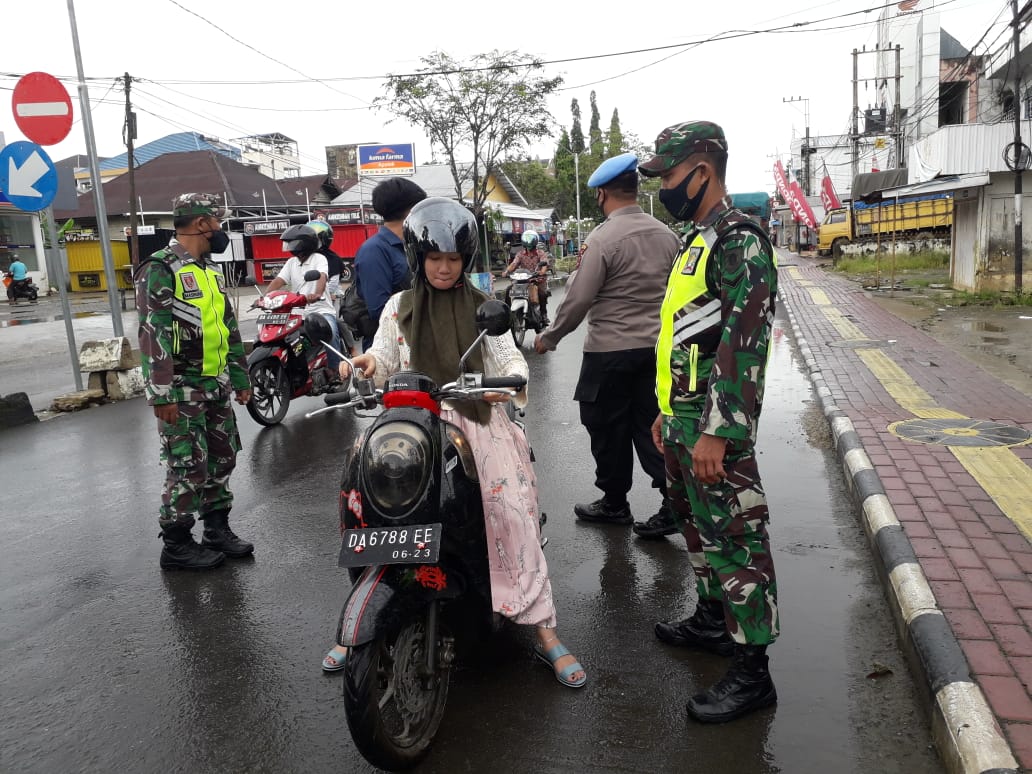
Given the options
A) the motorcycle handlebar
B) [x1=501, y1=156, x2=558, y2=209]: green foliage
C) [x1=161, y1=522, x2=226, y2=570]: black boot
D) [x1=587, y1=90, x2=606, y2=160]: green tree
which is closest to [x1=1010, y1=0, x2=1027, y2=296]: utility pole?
the motorcycle handlebar

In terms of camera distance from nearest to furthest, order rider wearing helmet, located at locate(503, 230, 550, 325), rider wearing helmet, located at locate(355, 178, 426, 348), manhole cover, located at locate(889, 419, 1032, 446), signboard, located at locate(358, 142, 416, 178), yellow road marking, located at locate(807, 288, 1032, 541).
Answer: yellow road marking, located at locate(807, 288, 1032, 541)
rider wearing helmet, located at locate(355, 178, 426, 348)
manhole cover, located at locate(889, 419, 1032, 446)
rider wearing helmet, located at locate(503, 230, 550, 325)
signboard, located at locate(358, 142, 416, 178)

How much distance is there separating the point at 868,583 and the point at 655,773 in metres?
1.86

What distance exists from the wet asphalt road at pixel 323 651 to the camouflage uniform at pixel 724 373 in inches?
17.5

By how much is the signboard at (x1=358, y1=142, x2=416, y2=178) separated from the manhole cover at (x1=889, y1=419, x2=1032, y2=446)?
98.2 ft

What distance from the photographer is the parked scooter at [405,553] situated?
2.43 meters

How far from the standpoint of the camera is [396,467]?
8.31 ft

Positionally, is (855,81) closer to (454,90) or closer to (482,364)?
(454,90)

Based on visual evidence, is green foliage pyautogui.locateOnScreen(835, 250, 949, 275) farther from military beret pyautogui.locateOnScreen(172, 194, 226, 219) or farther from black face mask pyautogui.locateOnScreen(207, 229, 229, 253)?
military beret pyautogui.locateOnScreen(172, 194, 226, 219)

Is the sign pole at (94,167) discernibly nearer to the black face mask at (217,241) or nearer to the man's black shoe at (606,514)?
the black face mask at (217,241)

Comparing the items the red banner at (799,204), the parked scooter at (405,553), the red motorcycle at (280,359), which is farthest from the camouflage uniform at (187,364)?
the red banner at (799,204)

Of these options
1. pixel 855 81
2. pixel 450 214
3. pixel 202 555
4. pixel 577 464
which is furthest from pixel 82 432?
pixel 855 81

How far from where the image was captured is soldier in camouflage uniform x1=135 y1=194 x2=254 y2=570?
418cm

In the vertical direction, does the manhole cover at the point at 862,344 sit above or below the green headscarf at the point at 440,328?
below

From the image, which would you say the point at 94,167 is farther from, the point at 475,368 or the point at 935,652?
the point at 935,652
